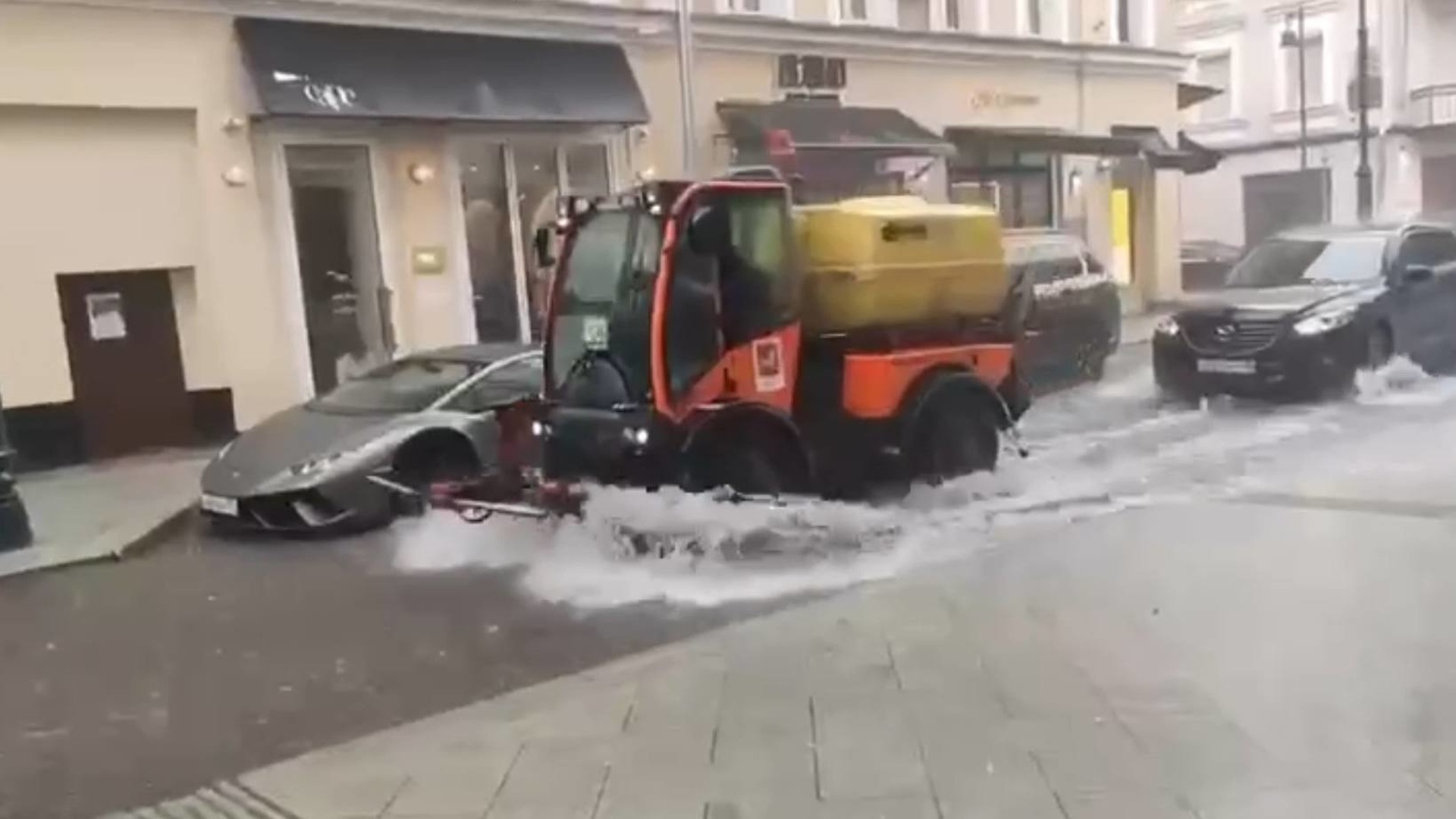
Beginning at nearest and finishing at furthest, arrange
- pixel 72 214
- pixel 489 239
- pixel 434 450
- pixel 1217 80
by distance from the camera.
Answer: pixel 434 450 → pixel 72 214 → pixel 489 239 → pixel 1217 80

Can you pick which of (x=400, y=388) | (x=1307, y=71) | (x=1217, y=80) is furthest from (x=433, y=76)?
(x=1217, y=80)

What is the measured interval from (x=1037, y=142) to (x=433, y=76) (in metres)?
10.8

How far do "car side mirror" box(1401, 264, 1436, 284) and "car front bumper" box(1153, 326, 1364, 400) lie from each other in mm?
1141

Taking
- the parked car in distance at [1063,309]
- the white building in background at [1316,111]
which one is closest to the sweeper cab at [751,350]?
the parked car in distance at [1063,309]

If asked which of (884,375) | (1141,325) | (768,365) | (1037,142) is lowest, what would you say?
(1141,325)

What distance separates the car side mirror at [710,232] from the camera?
890cm

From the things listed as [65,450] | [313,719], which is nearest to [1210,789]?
[313,719]

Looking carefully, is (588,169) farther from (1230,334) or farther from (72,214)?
(1230,334)

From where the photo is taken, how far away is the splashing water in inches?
328

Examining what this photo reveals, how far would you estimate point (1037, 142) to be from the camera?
73.7 feet

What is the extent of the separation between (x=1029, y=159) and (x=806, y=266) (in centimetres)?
1525

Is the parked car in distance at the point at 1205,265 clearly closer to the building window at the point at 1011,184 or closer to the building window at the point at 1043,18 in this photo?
the building window at the point at 1011,184

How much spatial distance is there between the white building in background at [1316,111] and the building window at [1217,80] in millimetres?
36

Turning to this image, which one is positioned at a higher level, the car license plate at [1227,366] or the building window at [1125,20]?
the building window at [1125,20]
